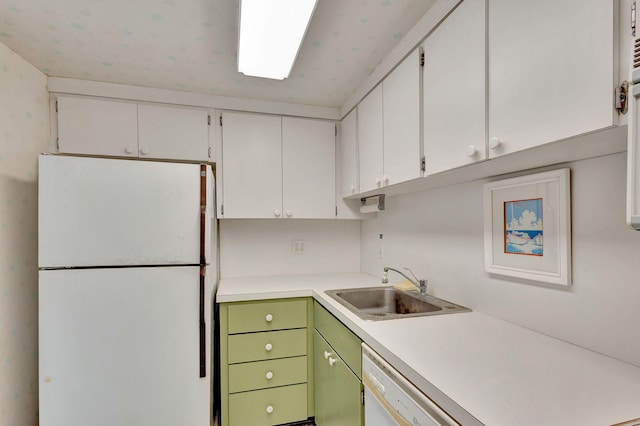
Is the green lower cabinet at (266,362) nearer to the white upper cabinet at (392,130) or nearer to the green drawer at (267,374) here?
the green drawer at (267,374)

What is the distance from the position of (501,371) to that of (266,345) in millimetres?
1388

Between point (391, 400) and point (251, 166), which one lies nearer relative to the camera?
point (391, 400)

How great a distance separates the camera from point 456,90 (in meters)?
1.16

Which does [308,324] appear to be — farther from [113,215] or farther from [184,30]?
[184,30]

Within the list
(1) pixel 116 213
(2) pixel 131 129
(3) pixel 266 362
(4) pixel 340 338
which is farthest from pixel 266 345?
(2) pixel 131 129

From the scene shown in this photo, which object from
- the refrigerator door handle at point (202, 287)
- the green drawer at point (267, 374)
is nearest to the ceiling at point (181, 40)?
the refrigerator door handle at point (202, 287)

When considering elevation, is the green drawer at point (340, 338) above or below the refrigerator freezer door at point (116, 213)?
below

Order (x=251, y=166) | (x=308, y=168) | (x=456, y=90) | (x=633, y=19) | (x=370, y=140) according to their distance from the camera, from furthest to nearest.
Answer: (x=308, y=168) → (x=251, y=166) → (x=370, y=140) → (x=456, y=90) → (x=633, y=19)

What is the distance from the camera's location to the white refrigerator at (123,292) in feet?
4.81

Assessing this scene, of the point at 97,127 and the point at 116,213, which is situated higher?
the point at 97,127

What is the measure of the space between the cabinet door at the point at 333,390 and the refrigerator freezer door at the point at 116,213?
35.3 inches

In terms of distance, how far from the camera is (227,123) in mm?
2188

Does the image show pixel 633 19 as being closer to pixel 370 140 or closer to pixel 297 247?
pixel 370 140

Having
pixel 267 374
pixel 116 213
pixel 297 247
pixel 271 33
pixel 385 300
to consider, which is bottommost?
pixel 267 374
